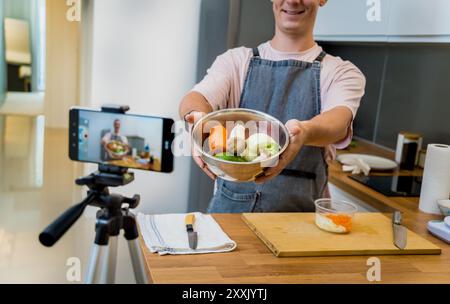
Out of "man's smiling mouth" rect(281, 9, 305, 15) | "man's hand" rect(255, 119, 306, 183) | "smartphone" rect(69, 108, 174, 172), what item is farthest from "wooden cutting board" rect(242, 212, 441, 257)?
"man's smiling mouth" rect(281, 9, 305, 15)

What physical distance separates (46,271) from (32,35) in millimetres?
334

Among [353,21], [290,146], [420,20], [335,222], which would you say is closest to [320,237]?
[335,222]

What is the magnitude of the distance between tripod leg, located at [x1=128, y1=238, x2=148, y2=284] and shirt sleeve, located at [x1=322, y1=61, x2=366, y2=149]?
35 centimetres

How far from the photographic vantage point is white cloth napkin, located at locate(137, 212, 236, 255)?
691 millimetres

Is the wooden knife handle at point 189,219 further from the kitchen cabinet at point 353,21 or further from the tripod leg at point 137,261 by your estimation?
the kitchen cabinet at point 353,21

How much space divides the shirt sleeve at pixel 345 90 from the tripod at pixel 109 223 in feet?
1.10

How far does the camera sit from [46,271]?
701mm

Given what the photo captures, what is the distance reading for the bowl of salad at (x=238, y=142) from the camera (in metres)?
0.62

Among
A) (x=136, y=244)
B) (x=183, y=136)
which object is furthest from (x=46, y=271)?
(x=183, y=136)

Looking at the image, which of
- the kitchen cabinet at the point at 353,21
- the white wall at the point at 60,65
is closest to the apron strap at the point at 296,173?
the kitchen cabinet at the point at 353,21

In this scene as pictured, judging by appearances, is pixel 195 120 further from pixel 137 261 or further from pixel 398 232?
pixel 398 232

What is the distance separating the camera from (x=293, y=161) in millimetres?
794

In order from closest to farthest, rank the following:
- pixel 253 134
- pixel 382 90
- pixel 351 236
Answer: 1. pixel 253 134
2. pixel 351 236
3. pixel 382 90

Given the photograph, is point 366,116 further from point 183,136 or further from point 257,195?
point 183,136
